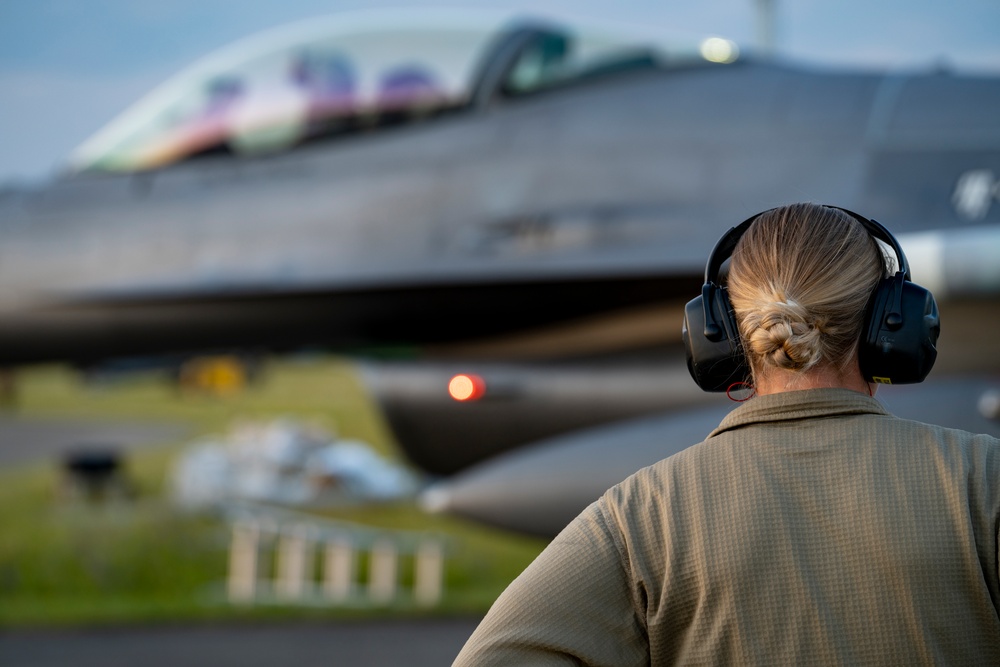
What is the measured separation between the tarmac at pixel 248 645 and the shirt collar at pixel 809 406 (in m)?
5.80

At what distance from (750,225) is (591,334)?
429 cm

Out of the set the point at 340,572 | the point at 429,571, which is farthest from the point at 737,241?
the point at 340,572

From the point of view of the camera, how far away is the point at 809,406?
1.10 metres

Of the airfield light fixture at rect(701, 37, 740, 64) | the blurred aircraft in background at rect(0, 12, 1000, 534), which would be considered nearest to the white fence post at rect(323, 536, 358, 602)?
the blurred aircraft in background at rect(0, 12, 1000, 534)

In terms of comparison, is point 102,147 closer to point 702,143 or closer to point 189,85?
point 189,85

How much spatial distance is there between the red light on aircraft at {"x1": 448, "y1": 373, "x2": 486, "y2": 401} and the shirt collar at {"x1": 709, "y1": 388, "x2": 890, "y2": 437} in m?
4.36

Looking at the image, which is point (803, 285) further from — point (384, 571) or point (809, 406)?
point (384, 571)

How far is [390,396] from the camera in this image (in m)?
5.62

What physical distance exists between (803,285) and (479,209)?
4.38 m

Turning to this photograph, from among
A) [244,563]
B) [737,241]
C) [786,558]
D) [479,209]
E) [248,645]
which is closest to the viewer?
[786,558]

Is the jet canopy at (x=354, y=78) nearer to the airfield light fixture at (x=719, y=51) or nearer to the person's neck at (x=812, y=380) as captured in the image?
the airfield light fixture at (x=719, y=51)

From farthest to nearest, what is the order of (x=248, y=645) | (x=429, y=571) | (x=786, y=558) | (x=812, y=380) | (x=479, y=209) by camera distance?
(x=429, y=571) < (x=248, y=645) < (x=479, y=209) < (x=812, y=380) < (x=786, y=558)

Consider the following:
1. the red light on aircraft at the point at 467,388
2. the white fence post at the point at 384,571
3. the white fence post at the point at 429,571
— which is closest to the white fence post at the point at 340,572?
the white fence post at the point at 384,571

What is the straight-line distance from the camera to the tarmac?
6.79 m
